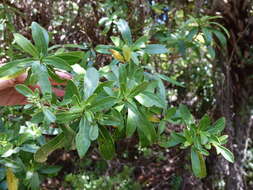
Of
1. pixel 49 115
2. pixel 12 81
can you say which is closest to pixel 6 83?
pixel 12 81

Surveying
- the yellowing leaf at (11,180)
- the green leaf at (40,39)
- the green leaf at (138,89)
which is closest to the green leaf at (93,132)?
the green leaf at (138,89)

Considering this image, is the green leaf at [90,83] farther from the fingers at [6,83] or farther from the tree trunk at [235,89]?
the tree trunk at [235,89]

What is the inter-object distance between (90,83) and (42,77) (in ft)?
0.39

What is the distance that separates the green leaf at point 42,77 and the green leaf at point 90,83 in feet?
0.29

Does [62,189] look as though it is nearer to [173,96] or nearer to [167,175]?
[167,175]

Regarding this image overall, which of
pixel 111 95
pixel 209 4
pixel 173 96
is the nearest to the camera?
pixel 111 95

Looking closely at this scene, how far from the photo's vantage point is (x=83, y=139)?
0.81 meters

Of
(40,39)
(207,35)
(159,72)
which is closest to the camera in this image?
(40,39)

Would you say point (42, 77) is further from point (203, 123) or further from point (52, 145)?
point (203, 123)

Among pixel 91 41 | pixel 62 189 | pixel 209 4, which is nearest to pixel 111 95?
pixel 91 41

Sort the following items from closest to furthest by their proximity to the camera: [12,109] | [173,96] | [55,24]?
[12,109] → [55,24] → [173,96]

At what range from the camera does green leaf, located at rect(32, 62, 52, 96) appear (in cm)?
81

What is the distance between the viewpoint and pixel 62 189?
7.68ft

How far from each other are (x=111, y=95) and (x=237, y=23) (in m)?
1.45
